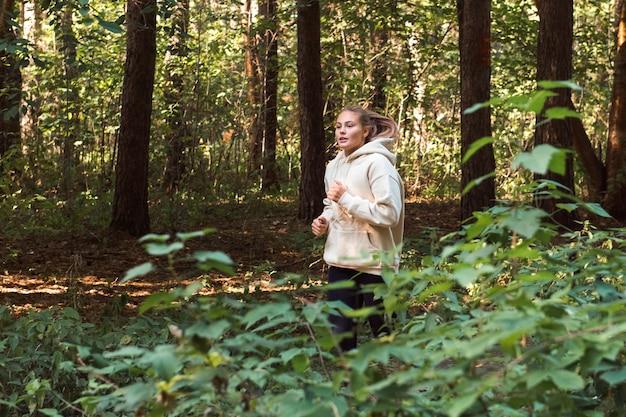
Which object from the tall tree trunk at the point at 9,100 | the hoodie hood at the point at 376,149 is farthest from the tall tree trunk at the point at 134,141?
the hoodie hood at the point at 376,149

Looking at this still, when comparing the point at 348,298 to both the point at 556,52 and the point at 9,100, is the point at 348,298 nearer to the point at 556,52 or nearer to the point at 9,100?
the point at 556,52

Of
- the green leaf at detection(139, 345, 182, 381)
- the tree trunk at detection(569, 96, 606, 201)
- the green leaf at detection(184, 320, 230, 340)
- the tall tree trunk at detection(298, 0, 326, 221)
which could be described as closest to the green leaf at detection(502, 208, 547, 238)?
the green leaf at detection(184, 320, 230, 340)

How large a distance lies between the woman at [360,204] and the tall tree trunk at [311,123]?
8.81 m

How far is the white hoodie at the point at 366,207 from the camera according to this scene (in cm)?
619

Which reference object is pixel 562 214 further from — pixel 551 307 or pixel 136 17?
pixel 551 307

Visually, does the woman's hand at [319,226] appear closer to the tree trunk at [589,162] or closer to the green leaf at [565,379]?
the green leaf at [565,379]

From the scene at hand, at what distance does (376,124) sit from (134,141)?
7647mm

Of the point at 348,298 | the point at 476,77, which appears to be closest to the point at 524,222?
the point at 348,298

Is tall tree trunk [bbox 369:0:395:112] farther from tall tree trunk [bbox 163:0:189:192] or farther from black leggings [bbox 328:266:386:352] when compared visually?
black leggings [bbox 328:266:386:352]

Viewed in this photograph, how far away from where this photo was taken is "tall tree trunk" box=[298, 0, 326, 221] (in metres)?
15.3

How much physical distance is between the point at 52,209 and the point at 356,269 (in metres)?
9.80

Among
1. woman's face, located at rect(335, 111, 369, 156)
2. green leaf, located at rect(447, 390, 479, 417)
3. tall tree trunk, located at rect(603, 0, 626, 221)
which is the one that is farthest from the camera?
tall tree trunk, located at rect(603, 0, 626, 221)

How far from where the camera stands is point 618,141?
1533cm

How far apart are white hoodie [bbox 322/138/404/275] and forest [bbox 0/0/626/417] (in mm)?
Answer: 543
